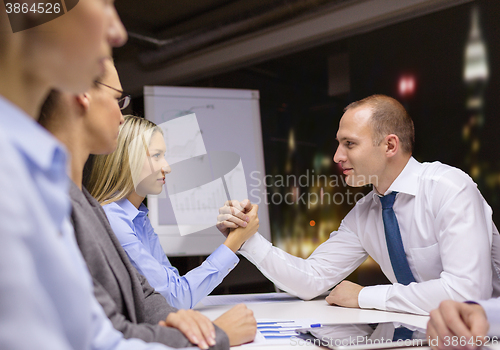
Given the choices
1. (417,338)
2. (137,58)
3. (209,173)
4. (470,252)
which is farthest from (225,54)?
(417,338)

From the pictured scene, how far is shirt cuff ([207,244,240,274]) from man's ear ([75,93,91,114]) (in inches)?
33.0

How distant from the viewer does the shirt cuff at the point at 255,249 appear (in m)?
1.71

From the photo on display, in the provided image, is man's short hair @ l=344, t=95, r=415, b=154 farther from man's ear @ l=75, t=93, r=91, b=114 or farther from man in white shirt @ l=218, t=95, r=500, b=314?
man's ear @ l=75, t=93, r=91, b=114

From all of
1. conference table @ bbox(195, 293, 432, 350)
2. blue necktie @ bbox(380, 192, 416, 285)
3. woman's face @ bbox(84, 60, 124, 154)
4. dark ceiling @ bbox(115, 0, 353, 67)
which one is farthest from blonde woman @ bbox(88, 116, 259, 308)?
dark ceiling @ bbox(115, 0, 353, 67)

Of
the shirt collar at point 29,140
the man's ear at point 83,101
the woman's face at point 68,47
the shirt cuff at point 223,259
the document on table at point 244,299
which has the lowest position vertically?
the document on table at point 244,299

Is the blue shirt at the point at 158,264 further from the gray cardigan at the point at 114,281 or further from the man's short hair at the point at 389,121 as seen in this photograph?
the man's short hair at the point at 389,121

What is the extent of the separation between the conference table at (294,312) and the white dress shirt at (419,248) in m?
0.06

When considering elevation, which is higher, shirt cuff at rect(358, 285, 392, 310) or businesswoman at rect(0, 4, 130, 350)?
businesswoman at rect(0, 4, 130, 350)

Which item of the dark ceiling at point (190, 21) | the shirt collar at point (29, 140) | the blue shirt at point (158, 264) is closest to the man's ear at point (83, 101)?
the shirt collar at point (29, 140)

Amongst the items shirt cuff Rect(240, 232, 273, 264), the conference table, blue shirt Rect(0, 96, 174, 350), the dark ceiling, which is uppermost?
the dark ceiling

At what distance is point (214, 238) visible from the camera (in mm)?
2678

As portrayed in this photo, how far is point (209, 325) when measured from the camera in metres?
0.85

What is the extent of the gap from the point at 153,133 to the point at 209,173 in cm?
109

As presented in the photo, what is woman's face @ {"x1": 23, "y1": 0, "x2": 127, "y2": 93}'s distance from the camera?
1.60 feet
